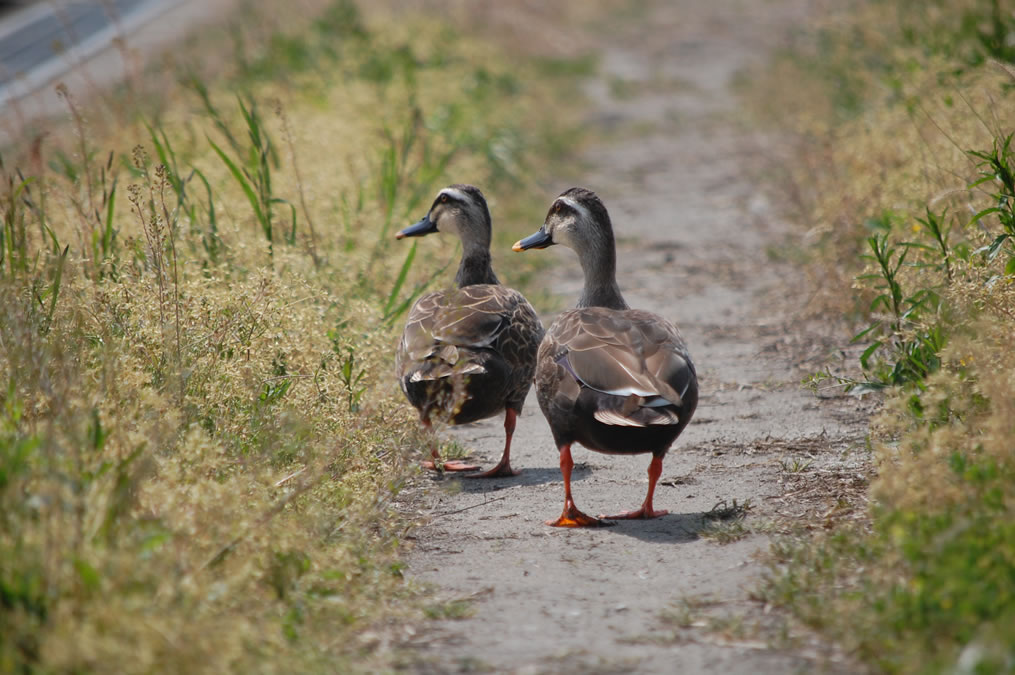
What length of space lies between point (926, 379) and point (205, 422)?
3553mm

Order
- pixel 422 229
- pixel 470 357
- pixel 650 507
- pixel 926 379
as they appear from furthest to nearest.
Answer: pixel 422 229, pixel 470 357, pixel 926 379, pixel 650 507

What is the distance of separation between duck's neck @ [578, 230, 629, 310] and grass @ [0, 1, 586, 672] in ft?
4.10

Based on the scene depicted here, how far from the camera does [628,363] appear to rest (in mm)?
5348

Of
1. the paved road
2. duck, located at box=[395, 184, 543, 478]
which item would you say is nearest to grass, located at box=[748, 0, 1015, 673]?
duck, located at box=[395, 184, 543, 478]

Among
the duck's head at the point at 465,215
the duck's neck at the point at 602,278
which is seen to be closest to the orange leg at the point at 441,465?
the duck's neck at the point at 602,278

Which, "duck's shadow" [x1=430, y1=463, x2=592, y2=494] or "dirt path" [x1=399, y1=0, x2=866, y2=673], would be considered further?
"duck's shadow" [x1=430, y1=463, x2=592, y2=494]

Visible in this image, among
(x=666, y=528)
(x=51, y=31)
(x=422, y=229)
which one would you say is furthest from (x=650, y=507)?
(x=51, y=31)

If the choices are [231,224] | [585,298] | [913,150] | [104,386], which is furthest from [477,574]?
[913,150]

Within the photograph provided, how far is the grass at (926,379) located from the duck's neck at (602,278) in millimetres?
1341

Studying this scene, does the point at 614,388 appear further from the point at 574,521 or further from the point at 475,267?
the point at 475,267

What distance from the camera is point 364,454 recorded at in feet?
18.9

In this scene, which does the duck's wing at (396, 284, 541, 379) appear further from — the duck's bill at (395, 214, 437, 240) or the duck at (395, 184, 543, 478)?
the duck's bill at (395, 214, 437, 240)

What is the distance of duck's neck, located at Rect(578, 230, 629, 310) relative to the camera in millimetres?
6629

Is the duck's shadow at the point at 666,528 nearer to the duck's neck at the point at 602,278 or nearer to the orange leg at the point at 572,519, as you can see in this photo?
the orange leg at the point at 572,519
